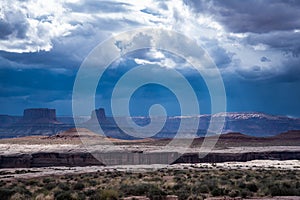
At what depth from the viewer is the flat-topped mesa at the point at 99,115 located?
187925mm

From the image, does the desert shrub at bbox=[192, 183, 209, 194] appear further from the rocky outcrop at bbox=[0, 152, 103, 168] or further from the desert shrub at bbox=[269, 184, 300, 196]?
the rocky outcrop at bbox=[0, 152, 103, 168]

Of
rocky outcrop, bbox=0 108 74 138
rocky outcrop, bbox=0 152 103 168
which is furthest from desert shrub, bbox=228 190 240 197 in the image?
rocky outcrop, bbox=0 108 74 138

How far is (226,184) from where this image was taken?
95.6ft

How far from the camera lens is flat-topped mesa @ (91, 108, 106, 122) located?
617ft

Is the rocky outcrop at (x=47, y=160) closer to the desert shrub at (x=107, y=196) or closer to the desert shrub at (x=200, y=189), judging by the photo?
the desert shrub at (x=200, y=189)

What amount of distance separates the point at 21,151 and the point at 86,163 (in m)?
12.5

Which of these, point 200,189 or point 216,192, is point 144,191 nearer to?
point 200,189

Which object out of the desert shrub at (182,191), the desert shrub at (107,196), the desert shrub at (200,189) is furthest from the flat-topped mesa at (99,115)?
the desert shrub at (107,196)

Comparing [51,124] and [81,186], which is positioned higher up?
[51,124]

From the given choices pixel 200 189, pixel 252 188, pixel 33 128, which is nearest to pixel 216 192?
pixel 200 189

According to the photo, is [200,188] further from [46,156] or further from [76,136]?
[76,136]

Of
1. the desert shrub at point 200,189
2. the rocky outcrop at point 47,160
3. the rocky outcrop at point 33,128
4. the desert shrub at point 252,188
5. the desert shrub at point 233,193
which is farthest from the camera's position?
the rocky outcrop at point 33,128

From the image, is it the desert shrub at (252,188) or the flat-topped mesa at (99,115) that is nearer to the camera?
the desert shrub at (252,188)

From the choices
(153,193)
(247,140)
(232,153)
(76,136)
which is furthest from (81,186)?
(76,136)
